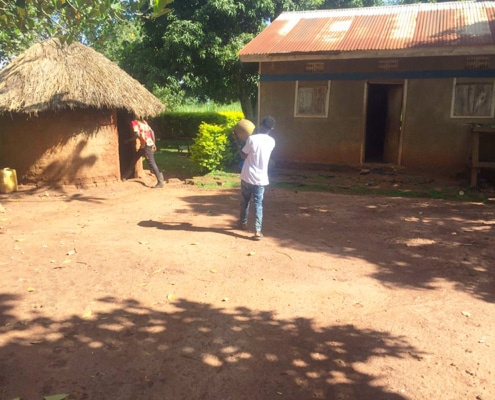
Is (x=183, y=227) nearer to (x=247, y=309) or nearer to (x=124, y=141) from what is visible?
(x=247, y=309)

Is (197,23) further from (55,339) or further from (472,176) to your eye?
(55,339)

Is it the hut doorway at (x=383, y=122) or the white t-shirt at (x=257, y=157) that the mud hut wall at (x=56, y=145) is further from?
the hut doorway at (x=383, y=122)

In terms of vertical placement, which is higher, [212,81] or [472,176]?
[212,81]

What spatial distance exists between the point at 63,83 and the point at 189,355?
8.20 meters

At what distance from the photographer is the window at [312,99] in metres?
11.5

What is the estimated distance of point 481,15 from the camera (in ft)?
38.0

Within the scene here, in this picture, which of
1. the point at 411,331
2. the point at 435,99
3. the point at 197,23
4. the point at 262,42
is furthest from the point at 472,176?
the point at 197,23

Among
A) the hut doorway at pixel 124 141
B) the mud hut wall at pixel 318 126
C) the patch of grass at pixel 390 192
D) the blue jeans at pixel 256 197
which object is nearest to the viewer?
the blue jeans at pixel 256 197

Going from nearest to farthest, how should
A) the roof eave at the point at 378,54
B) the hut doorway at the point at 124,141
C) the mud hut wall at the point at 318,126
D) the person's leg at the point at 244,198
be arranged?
the person's leg at the point at 244,198
the roof eave at the point at 378,54
the mud hut wall at the point at 318,126
the hut doorway at the point at 124,141

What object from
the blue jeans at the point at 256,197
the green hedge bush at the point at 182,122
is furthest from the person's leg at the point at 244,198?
the green hedge bush at the point at 182,122

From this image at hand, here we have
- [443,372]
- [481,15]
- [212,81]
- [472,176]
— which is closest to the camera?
[443,372]

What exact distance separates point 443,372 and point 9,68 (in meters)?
10.8

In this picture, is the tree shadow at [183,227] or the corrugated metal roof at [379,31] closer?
the tree shadow at [183,227]

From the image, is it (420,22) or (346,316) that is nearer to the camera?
(346,316)
